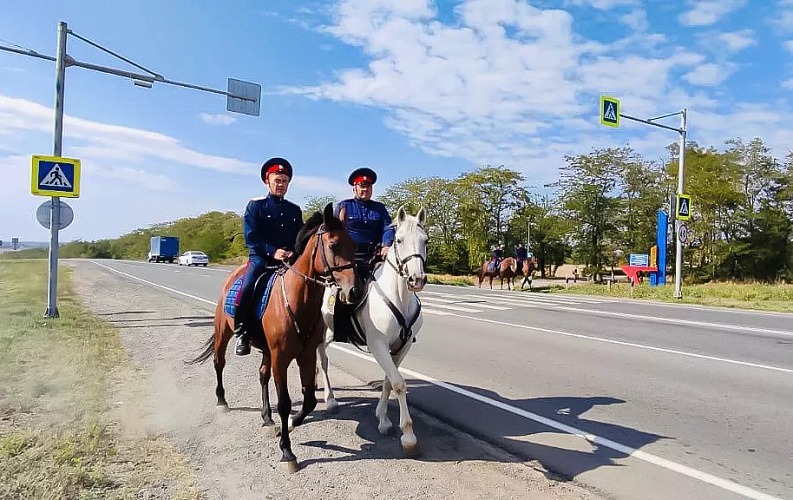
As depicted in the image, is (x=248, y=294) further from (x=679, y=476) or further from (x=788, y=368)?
(x=788, y=368)

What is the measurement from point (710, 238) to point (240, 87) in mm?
36234

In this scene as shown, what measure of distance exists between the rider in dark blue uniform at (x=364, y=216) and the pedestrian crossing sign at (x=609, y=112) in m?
15.1

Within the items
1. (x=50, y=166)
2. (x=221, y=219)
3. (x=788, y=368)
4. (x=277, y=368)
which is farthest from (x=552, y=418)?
(x=221, y=219)

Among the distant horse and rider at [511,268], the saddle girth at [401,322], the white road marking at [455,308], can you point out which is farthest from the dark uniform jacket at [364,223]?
the distant horse and rider at [511,268]

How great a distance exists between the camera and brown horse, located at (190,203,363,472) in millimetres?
4367

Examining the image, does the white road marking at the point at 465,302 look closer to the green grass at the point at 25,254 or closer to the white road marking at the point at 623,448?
the white road marking at the point at 623,448

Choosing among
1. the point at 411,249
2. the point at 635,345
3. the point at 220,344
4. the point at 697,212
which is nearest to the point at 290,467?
the point at 411,249

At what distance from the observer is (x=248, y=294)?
5371mm

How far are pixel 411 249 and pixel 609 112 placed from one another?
16.7m

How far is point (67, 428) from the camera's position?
5.07 meters

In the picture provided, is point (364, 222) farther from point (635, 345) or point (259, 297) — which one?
point (635, 345)

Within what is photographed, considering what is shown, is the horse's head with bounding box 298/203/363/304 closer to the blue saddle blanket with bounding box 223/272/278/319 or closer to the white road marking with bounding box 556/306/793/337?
the blue saddle blanket with bounding box 223/272/278/319

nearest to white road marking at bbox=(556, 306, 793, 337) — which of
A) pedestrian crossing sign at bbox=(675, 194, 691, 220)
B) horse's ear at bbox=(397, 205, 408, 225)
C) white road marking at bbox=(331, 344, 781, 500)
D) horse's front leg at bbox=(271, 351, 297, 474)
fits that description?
pedestrian crossing sign at bbox=(675, 194, 691, 220)

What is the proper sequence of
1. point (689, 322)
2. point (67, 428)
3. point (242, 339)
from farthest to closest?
point (689, 322) → point (242, 339) → point (67, 428)
